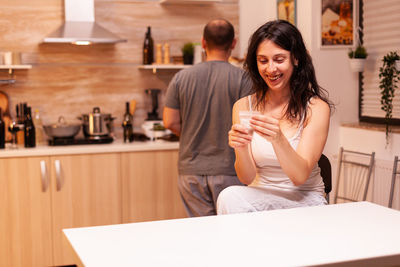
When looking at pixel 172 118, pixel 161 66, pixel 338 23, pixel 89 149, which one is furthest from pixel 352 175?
pixel 89 149

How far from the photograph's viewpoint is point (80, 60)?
452cm

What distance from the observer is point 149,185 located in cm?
419

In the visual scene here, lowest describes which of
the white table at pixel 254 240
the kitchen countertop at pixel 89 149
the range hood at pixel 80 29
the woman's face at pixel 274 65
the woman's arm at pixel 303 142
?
the kitchen countertop at pixel 89 149

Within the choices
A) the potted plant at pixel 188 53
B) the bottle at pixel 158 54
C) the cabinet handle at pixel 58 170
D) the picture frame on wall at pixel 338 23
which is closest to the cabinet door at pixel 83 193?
the cabinet handle at pixel 58 170

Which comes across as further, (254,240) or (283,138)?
(283,138)

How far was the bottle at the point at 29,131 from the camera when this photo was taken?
13.2 ft

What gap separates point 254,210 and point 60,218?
2.27 meters

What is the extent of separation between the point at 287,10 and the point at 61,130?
1.98 m

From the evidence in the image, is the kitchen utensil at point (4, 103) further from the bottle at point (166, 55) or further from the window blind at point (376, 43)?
the window blind at point (376, 43)

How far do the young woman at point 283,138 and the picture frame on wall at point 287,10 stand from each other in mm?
2000

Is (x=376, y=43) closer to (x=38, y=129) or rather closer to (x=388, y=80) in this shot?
(x=388, y=80)

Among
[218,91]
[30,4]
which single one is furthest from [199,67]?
[30,4]

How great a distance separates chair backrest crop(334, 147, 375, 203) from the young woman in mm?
1815

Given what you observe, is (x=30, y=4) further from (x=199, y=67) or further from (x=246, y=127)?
(x=246, y=127)
